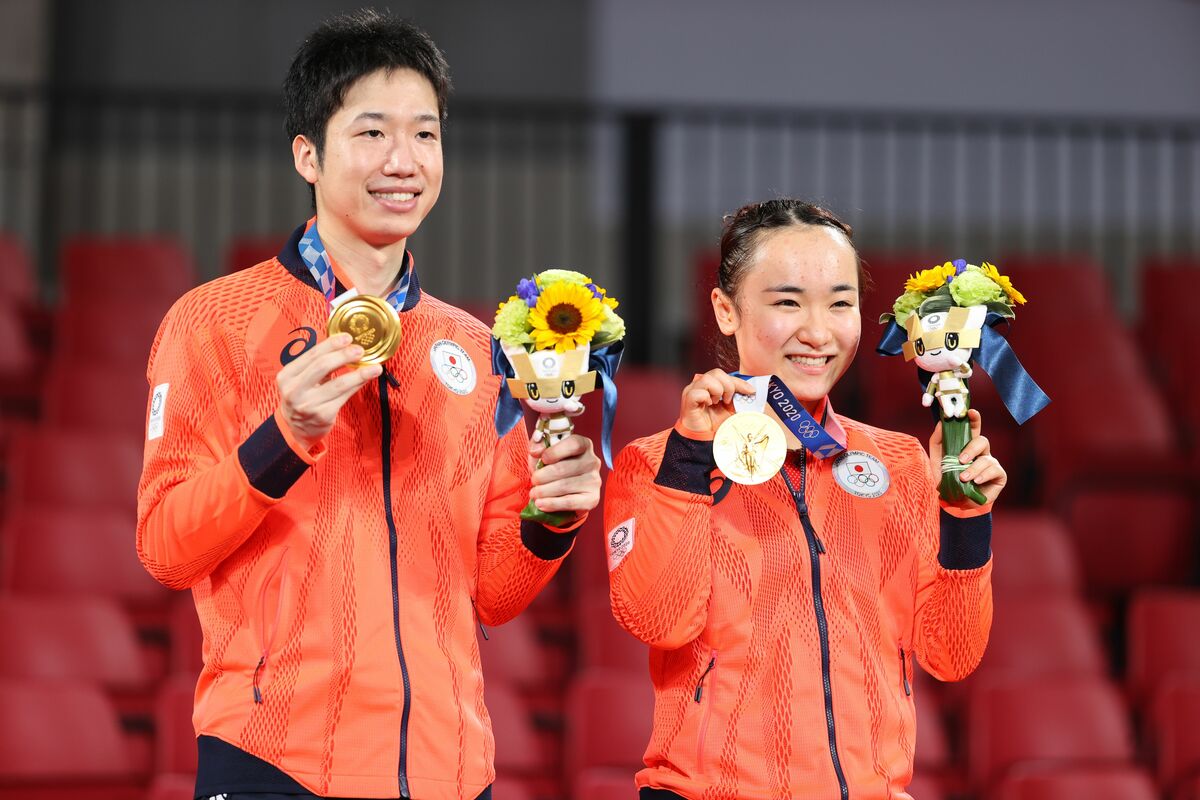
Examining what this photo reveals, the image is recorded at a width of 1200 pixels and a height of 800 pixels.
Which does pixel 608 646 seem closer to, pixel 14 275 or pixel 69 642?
pixel 69 642

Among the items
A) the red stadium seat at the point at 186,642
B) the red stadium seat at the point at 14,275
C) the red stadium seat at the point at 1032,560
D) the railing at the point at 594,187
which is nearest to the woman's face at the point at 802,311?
the red stadium seat at the point at 186,642

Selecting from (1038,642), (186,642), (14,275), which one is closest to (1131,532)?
(1038,642)

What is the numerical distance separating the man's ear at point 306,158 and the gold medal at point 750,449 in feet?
2.48

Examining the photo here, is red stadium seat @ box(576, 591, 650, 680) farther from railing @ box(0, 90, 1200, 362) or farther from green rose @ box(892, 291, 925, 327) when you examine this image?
railing @ box(0, 90, 1200, 362)

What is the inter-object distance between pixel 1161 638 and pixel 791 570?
2.92 m

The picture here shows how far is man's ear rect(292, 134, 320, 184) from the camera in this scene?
2695mm

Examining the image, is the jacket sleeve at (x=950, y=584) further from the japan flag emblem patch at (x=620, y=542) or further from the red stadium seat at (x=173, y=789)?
the red stadium seat at (x=173, y=789)

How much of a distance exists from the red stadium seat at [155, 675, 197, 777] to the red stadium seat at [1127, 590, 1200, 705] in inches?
109

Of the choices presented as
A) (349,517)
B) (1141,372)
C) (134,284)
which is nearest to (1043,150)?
(1141,372)

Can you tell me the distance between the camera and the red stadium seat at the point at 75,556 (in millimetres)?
5191

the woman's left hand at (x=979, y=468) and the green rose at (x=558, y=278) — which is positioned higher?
the green rose at (x=558, y=278)

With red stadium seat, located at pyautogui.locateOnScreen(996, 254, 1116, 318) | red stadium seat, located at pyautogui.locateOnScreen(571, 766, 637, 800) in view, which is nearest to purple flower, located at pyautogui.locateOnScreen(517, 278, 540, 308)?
red stadium seat, located at pyautogui.locateOnScreen(571, 766, 637, 800)

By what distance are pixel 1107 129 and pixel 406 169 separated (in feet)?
21.2

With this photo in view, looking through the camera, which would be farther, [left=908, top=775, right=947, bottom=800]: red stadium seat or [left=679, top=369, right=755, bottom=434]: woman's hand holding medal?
[left=908, top=775, right=947, bottom=800]: red stadium seat
